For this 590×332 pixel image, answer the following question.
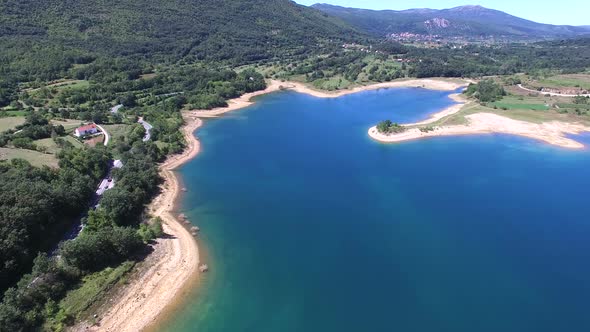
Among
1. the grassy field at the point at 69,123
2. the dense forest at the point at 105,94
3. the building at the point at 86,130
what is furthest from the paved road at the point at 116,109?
the building at the point at 86,130

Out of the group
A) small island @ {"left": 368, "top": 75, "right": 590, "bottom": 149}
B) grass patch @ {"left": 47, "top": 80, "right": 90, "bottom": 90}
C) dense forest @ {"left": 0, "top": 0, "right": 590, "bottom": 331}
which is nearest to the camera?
dense forest @ {"left": 0, "top": 0, "right": 590, "bottom": 331}

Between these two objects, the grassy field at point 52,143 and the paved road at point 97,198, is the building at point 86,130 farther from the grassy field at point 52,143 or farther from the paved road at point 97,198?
the paved road at point 97,198

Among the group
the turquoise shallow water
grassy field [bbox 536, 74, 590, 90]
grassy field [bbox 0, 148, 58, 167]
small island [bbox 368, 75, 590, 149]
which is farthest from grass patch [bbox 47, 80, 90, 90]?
grassy field [bbox 536, 74, 590, 90]

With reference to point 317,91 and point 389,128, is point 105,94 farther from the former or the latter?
point 389,128

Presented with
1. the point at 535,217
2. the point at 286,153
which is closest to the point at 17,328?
the point at 286,153

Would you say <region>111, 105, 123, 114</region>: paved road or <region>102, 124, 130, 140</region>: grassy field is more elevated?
<region>102, 124, 130, 140</region>: grassy field

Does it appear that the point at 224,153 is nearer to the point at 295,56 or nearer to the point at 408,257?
the point at 408,257

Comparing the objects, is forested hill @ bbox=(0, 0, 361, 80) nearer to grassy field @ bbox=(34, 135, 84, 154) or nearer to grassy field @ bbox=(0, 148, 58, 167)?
grassy field @ bbox=(34, 135, 84, 154)
